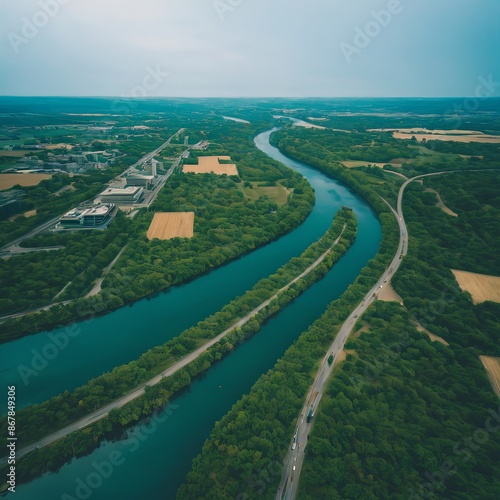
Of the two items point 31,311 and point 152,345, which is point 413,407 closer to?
point 152,345

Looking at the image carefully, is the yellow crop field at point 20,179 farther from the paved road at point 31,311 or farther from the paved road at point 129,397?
the paved road at point 129,397

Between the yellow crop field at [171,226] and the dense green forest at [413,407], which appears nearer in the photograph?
the dense green forest at [413,407]

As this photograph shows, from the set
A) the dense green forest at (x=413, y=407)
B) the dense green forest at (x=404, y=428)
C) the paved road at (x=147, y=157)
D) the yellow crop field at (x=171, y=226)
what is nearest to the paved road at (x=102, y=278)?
the yellow crop field at (x=171, y=226)

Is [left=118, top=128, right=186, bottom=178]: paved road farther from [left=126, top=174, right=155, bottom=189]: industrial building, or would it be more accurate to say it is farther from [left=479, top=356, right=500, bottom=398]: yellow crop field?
[left=479, top=356, right=500, bottom=398]: yellow crop field

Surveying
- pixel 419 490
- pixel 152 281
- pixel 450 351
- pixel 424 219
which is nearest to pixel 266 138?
pixel 424 219

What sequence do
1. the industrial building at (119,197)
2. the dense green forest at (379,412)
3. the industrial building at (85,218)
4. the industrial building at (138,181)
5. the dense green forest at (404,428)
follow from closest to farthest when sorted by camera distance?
1. the dense green forest at (404,428)
2. the dense green forest at (379,412)
3. the industrial building at (85,218)
4. the industrial building at (119,197)
5. the industrial building at (138,181)

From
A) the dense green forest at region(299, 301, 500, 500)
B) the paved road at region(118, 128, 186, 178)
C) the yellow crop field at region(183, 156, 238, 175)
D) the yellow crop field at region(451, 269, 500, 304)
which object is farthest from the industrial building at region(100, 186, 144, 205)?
the yellow crop field at region(451, 269, 500, 304)

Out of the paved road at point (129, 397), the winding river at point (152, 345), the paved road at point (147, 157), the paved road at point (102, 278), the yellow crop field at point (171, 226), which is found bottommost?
the winding river at point (152, 345)

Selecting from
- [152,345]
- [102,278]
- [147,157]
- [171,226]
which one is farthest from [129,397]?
[147,157]
